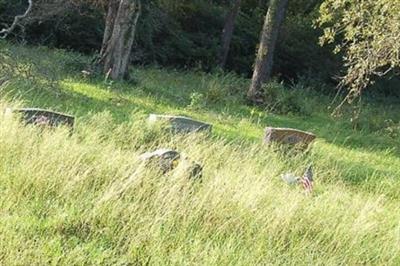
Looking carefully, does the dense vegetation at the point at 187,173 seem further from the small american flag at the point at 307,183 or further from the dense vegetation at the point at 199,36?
the dense vegetation at the point at 199,36

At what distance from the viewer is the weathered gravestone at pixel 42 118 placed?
7176 millimetres

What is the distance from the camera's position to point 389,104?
26969mm

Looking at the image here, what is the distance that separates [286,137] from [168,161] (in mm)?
3830

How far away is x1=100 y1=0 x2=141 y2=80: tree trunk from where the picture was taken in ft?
52.7

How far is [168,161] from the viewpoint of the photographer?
6.38 metres

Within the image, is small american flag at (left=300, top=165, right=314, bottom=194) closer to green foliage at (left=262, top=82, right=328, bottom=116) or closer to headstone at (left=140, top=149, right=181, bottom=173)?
headstone at (left=140, top=149, right=181, bottom=173)

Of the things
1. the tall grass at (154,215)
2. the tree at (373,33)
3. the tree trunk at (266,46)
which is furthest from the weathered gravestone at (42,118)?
the tree trunk at (266,46)

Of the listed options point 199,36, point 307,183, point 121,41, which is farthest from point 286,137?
point 199,36

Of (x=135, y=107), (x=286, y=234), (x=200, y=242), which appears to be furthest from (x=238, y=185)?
(x=135, y=107)

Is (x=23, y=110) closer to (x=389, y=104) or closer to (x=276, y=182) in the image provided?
(x=276, y=182)

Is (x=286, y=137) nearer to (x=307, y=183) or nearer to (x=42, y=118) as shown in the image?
(x=307, y=183)

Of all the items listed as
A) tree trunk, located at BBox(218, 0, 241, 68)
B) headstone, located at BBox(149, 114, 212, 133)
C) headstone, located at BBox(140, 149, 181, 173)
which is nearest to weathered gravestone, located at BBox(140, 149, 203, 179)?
headstone, located at BBox(140, 149, 181, 173)

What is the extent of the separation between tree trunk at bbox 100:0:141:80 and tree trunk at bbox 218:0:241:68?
10.9m

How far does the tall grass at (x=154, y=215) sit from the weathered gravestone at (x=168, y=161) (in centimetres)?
11
